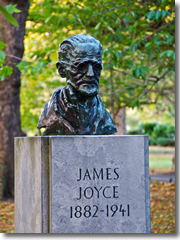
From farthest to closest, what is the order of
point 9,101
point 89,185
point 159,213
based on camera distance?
point 9,101
point 159,213
point 89,185

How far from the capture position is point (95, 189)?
366 centimetres

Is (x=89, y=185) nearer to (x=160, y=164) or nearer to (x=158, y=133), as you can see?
(x=160, y=164)

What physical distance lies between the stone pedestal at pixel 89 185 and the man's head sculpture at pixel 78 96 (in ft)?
1.62

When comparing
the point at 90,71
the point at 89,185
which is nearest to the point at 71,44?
the point at 90,71

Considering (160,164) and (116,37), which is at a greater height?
(116,37)

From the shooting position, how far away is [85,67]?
401 cm

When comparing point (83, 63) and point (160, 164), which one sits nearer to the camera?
point (83, 63)

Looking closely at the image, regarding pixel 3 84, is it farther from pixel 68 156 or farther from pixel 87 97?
pixel 68 156

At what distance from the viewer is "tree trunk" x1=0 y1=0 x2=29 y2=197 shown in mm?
8180

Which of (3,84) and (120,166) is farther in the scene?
(3,84)

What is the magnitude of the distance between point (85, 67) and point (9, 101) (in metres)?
4.73

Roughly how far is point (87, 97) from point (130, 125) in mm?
36587

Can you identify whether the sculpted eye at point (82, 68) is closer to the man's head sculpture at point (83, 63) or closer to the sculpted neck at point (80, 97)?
the man's head sculpture at point (83, 63)

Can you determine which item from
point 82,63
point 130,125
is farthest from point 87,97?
point 130,125
